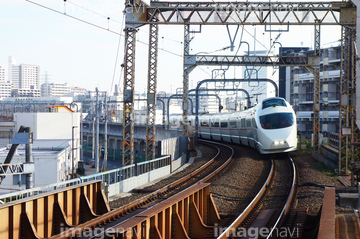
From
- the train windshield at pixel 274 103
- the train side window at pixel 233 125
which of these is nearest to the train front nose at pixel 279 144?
the train windshield at pixel 274 103

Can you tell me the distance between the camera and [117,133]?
69312mm

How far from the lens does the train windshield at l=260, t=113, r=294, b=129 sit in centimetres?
2512

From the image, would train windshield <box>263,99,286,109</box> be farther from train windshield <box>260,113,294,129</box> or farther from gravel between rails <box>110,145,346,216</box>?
gravel between rails <box>110,145,346,216</box>

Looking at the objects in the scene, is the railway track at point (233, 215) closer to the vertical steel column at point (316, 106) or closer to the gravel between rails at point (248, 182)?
the gravel between rails at point (248, 182)

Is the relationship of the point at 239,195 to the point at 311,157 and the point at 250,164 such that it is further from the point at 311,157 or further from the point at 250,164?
the point at 311,157

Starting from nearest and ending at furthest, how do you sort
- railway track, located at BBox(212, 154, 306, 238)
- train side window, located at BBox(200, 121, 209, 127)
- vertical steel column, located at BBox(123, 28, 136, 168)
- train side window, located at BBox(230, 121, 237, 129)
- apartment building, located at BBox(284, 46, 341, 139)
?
railway track, located at BBox(212, 154, 306, 238) < vertical steel column, located at BBox(123, 28, 136, 168) < train side window, located at BBox(230, 121, 237, 129) < train side window, located at BBox(200, 121, 209, 127) < apartment building, located at BBox(284, 46, 341, 139)

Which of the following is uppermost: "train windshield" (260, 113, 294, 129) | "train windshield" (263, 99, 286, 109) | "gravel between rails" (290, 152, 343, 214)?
"train windshield" (263, 99, 286, 109)

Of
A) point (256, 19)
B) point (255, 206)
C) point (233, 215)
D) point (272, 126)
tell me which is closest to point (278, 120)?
point (272, 126)

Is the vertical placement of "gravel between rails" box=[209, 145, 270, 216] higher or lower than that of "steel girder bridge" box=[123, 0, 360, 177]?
lower

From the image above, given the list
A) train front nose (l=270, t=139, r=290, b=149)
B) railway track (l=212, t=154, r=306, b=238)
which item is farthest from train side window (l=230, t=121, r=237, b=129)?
railway track (l=212, t=154, r=306, b=238)

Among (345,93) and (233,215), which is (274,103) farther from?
(233,215)

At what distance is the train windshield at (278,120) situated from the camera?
2512 cm

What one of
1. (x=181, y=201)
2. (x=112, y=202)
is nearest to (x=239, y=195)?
(x=112, y=202)

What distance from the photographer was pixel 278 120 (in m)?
25.2
